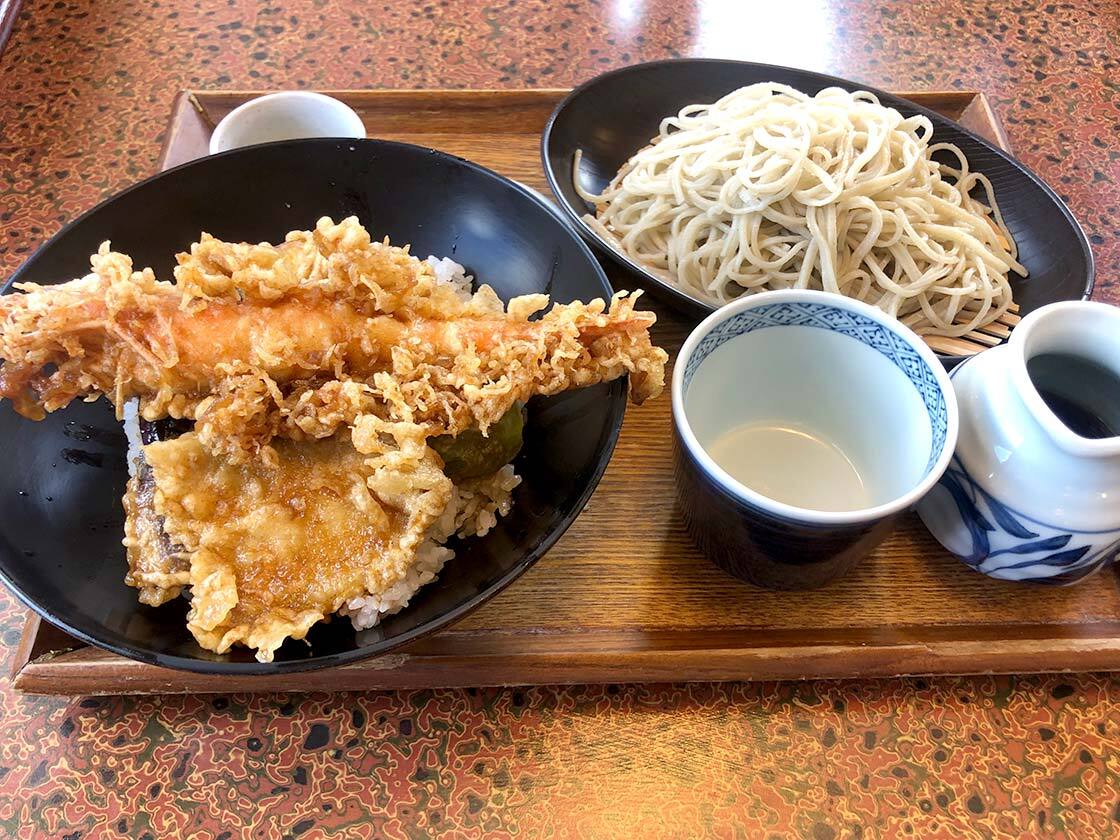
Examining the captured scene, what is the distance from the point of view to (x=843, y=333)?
1.38 m

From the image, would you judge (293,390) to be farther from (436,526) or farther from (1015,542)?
(1015,542)

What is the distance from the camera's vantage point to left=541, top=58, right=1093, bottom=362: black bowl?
1.72 m

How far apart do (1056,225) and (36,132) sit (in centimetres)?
275

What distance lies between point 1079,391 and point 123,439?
5.53 feet

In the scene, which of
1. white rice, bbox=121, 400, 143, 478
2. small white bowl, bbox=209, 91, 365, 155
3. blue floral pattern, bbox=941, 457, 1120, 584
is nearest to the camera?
blue floral pattern, bbox=941, 457, 1120, 584

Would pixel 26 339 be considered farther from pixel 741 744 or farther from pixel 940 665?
pixel 940 665

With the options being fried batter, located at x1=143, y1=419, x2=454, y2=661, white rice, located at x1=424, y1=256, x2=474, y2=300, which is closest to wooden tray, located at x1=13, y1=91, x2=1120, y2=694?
fried batter, located at x1=143, y1=419, x2=454, y2=661

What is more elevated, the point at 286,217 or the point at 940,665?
the point at 286,217

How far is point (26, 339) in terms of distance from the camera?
1117 mm

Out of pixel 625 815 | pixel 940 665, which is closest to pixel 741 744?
pixel 625 815

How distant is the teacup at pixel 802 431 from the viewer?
117 centimetres

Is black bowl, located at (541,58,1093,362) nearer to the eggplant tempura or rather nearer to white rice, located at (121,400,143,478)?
the eggplant tempura

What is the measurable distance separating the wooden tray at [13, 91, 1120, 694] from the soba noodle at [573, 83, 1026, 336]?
55cm

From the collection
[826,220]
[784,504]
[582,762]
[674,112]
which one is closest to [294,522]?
[582,762]
